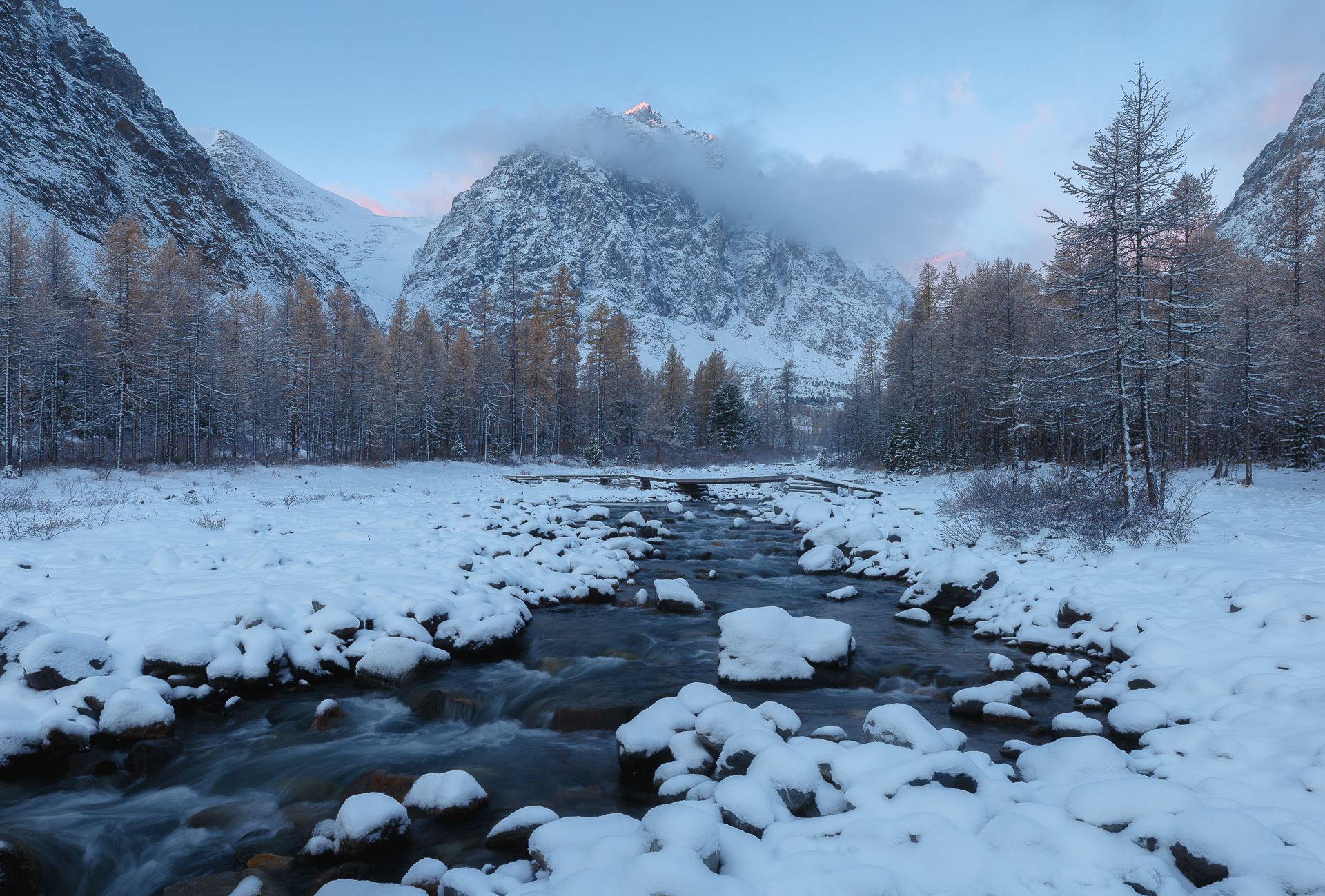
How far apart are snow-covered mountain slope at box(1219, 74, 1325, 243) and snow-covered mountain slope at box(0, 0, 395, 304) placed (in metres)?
131

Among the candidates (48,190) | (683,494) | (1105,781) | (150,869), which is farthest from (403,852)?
(48,190)

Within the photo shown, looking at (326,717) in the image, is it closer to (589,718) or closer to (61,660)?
(61,660)

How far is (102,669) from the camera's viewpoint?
17.5ft

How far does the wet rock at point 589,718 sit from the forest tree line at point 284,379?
2403cm

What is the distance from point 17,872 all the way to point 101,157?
4529 inches

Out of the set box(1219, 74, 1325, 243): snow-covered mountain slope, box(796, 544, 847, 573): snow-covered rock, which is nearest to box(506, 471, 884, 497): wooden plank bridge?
box(796, 544, 847, 573): snow-covered rock

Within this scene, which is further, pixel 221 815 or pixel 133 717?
pixel 133 717

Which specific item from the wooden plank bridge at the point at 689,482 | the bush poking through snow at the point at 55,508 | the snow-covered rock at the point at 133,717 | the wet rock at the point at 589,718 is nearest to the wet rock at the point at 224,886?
the snow-covered rock at the point at 133,717

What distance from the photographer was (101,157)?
80750mm

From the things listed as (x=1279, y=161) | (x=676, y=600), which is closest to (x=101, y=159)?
(x=676, y=600)

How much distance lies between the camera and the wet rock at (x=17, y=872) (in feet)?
10.9

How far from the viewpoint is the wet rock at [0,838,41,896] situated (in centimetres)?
332

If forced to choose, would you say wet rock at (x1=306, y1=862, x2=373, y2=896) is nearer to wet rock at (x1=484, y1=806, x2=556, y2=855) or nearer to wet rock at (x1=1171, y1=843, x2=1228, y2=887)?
wet rock at (x1=484, y1=806, x2=556, y2=855)

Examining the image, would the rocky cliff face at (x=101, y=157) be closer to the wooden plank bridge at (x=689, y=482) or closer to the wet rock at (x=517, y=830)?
the wooden plank bridge at (x=689, y=482)
